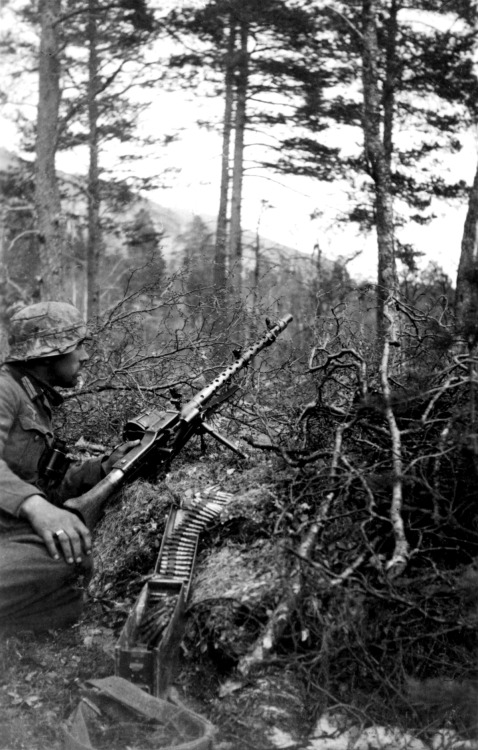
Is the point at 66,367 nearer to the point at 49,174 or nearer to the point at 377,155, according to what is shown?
the point at 377,155

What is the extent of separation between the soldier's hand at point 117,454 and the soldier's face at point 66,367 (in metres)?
0.51

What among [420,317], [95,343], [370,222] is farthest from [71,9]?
[420,317]

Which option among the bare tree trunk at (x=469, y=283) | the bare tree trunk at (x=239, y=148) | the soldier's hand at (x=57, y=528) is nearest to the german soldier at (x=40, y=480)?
the soldier's hand at (x=57, y=528)

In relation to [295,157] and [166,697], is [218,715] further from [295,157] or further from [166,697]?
[295,157]

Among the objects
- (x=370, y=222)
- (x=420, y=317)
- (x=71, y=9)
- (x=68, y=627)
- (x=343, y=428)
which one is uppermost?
(x=71, y=9)

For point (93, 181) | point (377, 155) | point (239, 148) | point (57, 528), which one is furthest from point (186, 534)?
point (93, 181)

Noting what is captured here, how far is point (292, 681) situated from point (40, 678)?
1387mm

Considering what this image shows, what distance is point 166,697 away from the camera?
342cm

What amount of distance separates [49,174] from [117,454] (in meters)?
11.2

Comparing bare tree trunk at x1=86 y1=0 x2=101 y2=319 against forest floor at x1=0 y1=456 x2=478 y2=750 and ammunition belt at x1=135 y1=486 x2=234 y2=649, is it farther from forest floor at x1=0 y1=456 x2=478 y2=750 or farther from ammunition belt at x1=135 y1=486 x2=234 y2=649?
ammunition belt at x1=135 y1=486 x2=234 y2=649

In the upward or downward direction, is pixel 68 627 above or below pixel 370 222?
below

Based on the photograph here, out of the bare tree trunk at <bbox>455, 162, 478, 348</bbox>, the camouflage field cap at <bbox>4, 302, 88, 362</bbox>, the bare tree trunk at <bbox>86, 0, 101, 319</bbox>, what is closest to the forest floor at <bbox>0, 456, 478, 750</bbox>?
the camouflage field cap at <bbox>4, 302, 88, 362</bbox>

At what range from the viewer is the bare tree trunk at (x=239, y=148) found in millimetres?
16891

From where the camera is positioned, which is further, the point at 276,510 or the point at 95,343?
the point at 95,343
